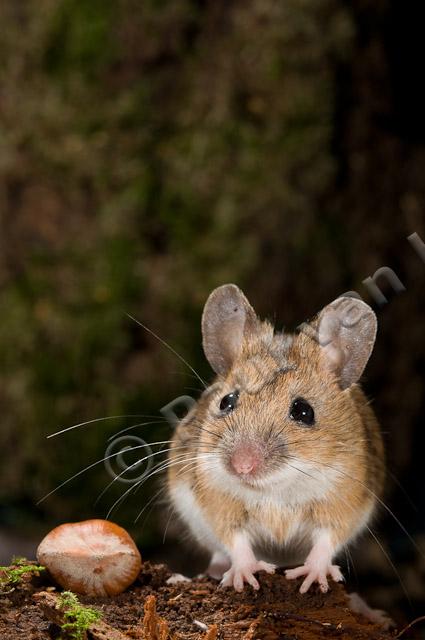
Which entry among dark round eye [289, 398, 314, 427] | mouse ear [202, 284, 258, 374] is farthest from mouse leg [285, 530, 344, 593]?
mouse ear [202, 284, 258, 374]

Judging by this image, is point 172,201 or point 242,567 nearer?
point 242,567

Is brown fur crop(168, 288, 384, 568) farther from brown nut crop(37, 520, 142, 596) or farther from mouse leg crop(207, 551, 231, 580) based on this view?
brown nut crop(37, 520, 142, 596)

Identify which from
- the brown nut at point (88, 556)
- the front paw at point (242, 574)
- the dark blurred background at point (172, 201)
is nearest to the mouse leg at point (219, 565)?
the front paw at point (242, 574)

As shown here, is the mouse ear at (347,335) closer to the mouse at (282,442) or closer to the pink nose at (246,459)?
the mouse at (282,442)

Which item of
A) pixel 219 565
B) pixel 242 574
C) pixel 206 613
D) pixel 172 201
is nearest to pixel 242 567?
pixel 242 574

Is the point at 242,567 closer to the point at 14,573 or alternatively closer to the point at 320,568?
the point at 320,568
